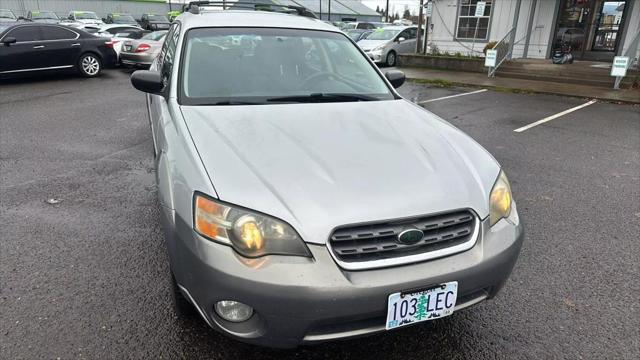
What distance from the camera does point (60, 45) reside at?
1094 centimetres

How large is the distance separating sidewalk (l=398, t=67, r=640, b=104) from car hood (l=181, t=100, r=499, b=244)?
9.05 meters

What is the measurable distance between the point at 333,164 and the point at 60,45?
1156cm

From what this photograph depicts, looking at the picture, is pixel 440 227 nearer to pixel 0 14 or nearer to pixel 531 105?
pixel 531 105

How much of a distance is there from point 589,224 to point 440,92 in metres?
7.72

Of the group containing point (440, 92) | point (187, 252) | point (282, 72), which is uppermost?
point (282, 72)

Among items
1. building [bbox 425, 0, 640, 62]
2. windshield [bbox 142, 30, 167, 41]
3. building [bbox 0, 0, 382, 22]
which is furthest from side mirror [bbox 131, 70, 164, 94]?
building [bbox 0, 0, 382, 22]

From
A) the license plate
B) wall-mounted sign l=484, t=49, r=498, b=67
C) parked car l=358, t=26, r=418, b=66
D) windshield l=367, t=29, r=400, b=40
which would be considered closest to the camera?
the license plate

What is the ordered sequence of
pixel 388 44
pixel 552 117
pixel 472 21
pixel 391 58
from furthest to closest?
pixel 391 58
pixel 388 44
pixel 472 21
pixel 552 117

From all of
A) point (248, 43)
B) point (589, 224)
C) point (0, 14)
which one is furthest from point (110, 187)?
point (0, 14)

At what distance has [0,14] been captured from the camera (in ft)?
89.9

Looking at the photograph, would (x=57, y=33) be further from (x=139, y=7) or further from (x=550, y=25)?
(x=139, y=7)

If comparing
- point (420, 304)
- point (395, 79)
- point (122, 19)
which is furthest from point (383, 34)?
point (122, 19)

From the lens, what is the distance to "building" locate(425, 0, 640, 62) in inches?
506

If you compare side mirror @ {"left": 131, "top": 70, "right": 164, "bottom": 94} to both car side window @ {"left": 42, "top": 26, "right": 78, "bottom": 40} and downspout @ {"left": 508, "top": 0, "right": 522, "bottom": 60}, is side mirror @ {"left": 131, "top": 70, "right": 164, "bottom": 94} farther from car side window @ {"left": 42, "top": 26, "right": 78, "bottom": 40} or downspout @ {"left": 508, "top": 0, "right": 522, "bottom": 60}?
downspout @ {"left": 508, "top": 0, "right": 522, "bottom": 60}
